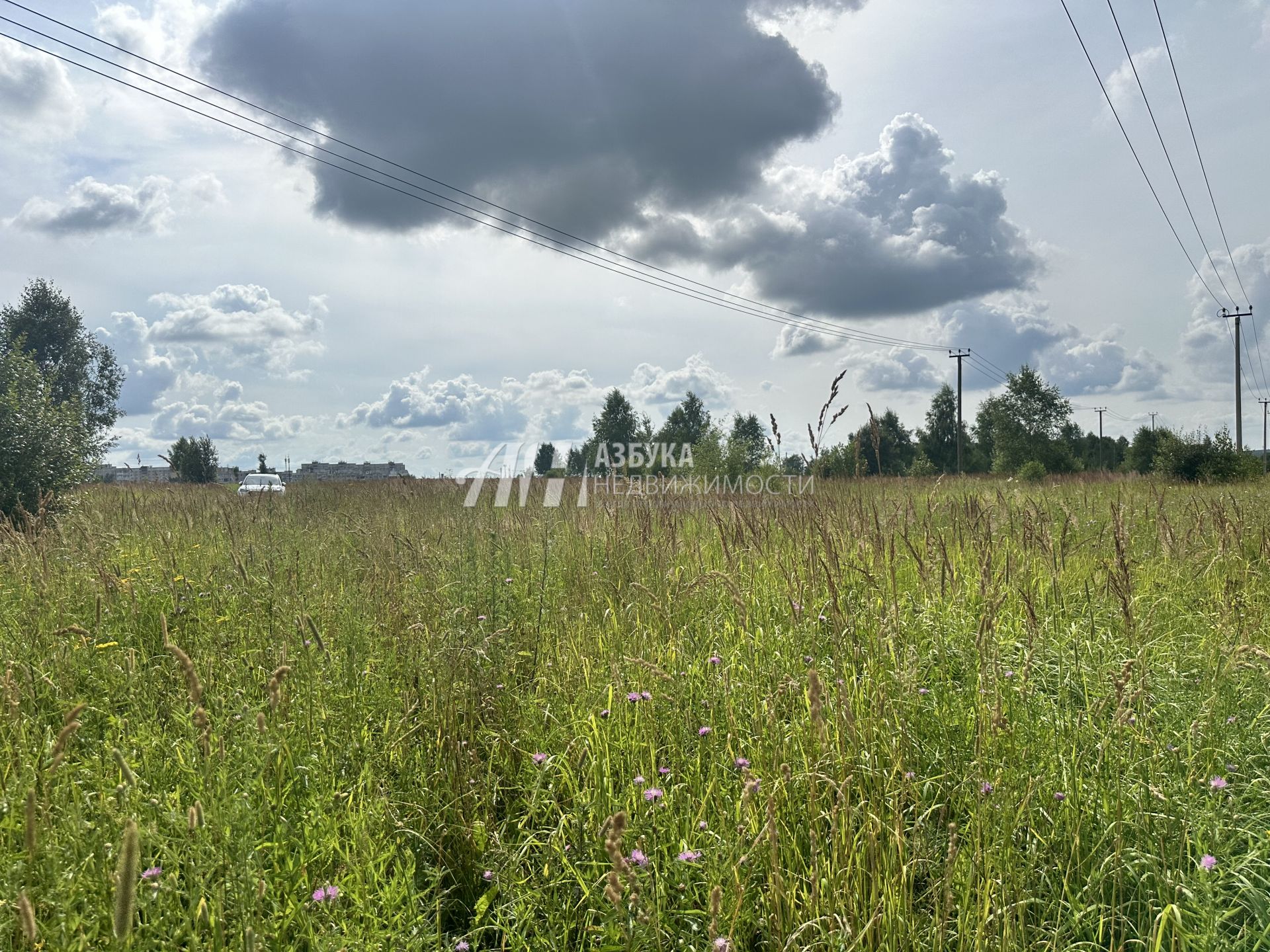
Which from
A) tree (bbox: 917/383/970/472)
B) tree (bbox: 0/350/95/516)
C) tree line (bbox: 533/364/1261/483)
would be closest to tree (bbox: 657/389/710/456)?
tree line (bbox: 533/364/1261/483)

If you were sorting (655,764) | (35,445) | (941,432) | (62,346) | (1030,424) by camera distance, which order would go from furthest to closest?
(941,432), (1030,424), (62,346), (35,445), (655,764)

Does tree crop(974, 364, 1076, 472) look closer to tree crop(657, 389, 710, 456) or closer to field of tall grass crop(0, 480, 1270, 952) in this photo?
tree crop(657, 389, 710, 456)

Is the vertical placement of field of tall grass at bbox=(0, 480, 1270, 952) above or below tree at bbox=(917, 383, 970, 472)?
below

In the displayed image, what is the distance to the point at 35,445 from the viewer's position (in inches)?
432

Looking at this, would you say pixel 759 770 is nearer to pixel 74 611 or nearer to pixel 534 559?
pixel 534 559

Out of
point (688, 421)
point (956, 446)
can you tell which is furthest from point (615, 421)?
point (956, 446)

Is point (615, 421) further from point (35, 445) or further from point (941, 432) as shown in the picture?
point (35, 445)

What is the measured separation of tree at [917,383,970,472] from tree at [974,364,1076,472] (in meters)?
10.3

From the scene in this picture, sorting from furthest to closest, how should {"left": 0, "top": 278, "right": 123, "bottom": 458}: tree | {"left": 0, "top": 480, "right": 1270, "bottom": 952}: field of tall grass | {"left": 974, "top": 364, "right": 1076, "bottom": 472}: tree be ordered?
{"left": 974, "top": 364, "right": 1076, "bottom": 472}: tree → {"left": 0, "top": 278, "right": 123, "bottom": 458}: tree → {"left": 0, "top": 480, "right": 1270, "bottom": 952}: field of tall grass

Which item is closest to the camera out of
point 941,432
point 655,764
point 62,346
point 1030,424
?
point 655,764

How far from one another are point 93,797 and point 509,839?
1353 mm

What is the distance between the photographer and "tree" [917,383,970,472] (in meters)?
71.1

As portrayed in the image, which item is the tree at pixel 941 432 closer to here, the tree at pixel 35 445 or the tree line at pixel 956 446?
the tree line at pixel 956 446

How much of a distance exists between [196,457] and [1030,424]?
225 ft
